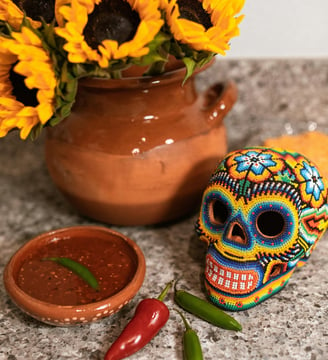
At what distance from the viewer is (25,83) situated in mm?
732

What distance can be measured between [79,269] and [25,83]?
29 cm

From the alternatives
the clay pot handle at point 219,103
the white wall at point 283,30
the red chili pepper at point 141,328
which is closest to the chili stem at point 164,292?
the red chili pepper at point 141,328

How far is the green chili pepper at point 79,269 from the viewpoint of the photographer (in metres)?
0.83

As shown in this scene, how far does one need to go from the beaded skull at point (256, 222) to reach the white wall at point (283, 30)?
0.56m

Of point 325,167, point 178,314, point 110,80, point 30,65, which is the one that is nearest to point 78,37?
point 30,65

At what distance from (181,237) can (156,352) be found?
0.29 metres

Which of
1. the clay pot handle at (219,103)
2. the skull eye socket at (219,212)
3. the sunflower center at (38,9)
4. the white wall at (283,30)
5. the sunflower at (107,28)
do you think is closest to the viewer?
the sunflower at (107,28)

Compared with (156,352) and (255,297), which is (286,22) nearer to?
(255,297)

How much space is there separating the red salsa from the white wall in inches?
26.0

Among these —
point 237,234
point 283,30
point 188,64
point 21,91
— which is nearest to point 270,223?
point 237,234

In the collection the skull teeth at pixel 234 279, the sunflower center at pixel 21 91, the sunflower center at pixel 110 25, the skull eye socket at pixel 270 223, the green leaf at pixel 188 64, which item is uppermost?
the sunflower center at pixel 110 25

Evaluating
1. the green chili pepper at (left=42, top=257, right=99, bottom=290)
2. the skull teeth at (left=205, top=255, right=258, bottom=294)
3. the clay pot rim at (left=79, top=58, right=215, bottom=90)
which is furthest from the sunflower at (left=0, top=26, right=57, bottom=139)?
the skull teeth at (left=205, top=255, right=258, bottom=294)

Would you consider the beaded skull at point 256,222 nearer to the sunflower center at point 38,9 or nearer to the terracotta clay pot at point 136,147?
the terracotta clay pot at point 136,147

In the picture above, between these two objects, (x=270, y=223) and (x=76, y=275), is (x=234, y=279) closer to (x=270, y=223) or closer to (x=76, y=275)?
(x=270, y=223)
